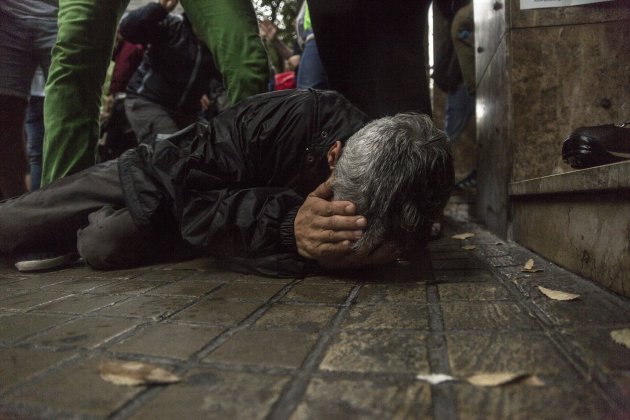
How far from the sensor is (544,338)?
97 cm

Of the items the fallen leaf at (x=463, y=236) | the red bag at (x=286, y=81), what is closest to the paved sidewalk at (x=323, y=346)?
the fallen leaf at (x=463, y=236)

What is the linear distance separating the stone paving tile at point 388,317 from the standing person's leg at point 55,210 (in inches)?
60.8

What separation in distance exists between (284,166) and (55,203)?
1219 millimetres

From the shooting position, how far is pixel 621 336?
950mm

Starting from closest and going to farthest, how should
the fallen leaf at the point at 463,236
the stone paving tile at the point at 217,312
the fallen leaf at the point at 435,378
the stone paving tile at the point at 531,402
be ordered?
the stone paving tile at the point at 531,402 < the fallen leaf at the point at 435,378 < the stone paving tile at the point at 217,312 < the fallen leaf at the point at 463,236

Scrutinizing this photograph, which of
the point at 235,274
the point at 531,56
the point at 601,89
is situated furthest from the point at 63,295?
the point at 601,89

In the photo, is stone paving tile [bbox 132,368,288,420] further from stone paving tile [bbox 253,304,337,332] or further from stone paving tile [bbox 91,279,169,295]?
stone paving tile [bbox 91,279,169,295]

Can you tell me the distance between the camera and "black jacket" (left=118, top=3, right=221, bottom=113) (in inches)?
125

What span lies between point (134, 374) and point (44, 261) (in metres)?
1.55

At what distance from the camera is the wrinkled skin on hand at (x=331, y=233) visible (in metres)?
1.43

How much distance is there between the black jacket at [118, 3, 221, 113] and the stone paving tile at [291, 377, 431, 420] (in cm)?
312

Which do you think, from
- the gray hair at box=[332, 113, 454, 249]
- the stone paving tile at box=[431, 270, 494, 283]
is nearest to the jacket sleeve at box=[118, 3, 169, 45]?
the gray hair at box=[332, 113, 454, 249]

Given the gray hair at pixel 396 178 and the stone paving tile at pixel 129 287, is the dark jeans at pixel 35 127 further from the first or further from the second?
the gray hair at pixel 396 178

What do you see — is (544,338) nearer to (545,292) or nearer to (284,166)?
(545,292)
